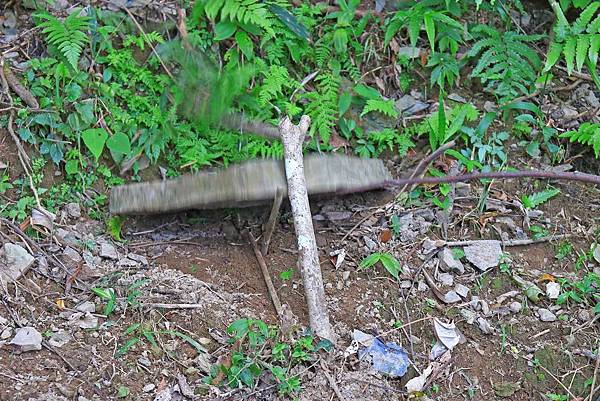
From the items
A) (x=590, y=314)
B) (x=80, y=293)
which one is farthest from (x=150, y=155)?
(x=590, y=314)

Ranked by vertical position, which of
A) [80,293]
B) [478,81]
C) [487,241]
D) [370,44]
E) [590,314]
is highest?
[370,44]

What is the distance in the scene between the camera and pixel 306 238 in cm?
375

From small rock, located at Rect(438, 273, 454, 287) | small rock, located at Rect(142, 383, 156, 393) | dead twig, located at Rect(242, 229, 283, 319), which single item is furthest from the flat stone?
small rock, located at Rect(438, 273, 454, 287)

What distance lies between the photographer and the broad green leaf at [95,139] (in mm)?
4148

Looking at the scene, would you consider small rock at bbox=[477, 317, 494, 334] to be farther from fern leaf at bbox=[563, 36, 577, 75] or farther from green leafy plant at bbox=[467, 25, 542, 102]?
fern leaf at bbox=[563, 36, 577, 75]

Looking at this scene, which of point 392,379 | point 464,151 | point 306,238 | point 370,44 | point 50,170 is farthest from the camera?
point 370,44

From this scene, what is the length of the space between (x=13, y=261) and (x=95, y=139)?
0.91 meters

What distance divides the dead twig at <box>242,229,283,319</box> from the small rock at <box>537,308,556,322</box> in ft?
4.58

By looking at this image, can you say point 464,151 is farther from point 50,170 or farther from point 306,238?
point 50,170

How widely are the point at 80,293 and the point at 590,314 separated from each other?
267cm

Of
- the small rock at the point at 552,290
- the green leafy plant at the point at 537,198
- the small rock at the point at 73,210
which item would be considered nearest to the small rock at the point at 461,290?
the small rock at the point at 552,290

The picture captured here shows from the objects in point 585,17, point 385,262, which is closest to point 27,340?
point 385,262

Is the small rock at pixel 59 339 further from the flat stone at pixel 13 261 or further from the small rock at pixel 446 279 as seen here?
the small rock at pixel 446 279

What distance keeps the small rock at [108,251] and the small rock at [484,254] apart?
1.95 m
